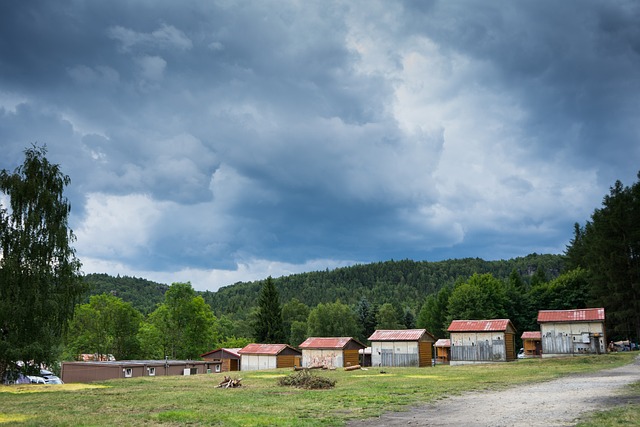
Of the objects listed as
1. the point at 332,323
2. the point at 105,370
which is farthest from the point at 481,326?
the point at 332,323

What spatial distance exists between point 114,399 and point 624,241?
6081cm

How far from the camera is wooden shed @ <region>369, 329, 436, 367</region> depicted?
61.7 meters

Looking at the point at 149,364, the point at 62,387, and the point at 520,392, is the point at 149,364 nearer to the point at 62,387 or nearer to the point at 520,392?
the point at 62,387

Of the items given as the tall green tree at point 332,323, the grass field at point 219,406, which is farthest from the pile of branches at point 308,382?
the tall green tree at point 332,323

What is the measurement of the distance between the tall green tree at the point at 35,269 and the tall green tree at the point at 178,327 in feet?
144

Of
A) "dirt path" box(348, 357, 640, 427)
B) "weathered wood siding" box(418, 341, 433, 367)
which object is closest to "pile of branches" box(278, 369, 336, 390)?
"dirt path" box(348, 357, 640, 427)

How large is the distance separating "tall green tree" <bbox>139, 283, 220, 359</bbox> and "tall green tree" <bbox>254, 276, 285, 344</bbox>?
9507 mm

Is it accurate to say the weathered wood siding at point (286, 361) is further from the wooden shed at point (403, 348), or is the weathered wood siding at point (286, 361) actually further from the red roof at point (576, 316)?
the red roof at point (576, 316)

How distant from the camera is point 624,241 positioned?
203ft

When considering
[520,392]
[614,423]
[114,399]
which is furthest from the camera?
A: [114,399]

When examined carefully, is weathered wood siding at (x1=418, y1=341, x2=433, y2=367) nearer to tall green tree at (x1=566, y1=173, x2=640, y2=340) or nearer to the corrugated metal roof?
the corrugated metal roof

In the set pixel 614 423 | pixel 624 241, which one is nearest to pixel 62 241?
→ pixel 614 423

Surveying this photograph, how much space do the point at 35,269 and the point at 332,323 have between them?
274ft

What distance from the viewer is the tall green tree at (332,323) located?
113188 mm
